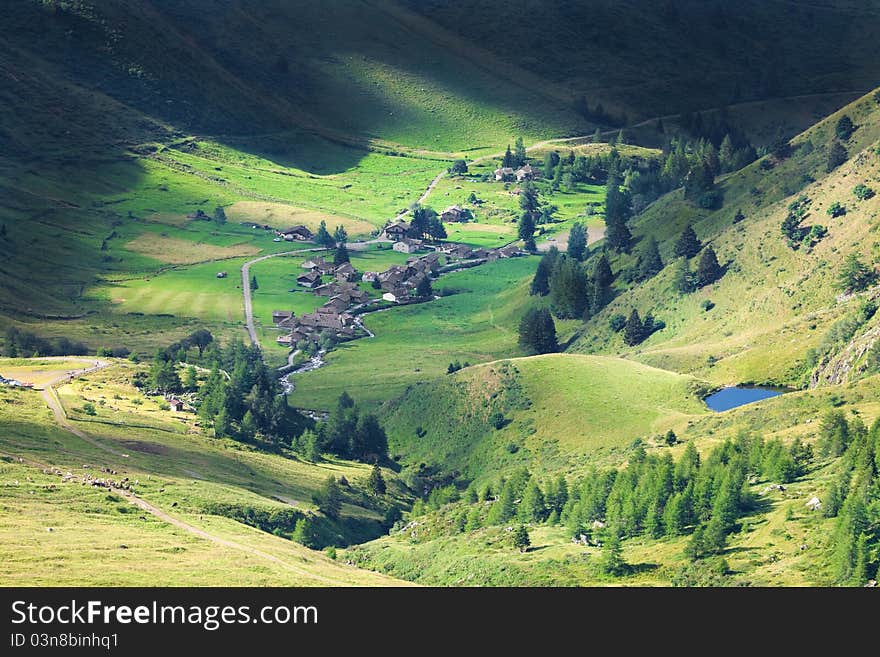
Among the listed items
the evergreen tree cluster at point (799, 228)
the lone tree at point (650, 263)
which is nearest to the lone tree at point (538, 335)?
the lone tree at point (650, 263)

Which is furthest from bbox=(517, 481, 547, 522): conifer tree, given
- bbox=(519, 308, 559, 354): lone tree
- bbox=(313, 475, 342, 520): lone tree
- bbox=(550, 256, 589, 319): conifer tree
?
bbox=(550, 256, 589, 319): conifer tree

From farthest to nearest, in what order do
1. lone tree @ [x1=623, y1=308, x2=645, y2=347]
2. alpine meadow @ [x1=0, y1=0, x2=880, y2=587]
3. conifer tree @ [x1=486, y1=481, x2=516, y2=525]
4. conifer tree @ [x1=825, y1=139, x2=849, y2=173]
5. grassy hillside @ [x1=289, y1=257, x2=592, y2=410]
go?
conifer tree @ [x1=825, y1=139, x2=849, y2=173], lone tree @ [x1=623, y1=308, x2=645, y2=347], grassy hillside @ [x1=289, y1=257, x2=592, y2=410], conifer tree @ [x1=486, y1=481, x2=516, y2=525], alpine meadow @ [x1=0, y1=0, x2=880, y2=587]

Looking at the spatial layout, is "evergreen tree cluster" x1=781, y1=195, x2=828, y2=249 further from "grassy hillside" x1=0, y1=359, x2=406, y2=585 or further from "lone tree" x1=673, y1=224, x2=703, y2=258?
"grassy hillside" x1=0, y1=359, x2=406, y2=585

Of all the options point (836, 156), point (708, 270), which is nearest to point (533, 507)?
point (708, 270)

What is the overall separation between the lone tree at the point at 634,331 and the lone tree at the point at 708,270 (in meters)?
11.1

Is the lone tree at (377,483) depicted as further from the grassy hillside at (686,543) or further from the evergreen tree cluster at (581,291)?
the evergreen tree cluster at (581,291)

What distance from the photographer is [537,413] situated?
459 feet

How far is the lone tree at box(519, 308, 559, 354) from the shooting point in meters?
180

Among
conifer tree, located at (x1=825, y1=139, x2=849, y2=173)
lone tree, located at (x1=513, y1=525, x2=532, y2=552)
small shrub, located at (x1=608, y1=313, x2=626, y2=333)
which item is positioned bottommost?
lone tree, located at (x1=513, y1=525, x2=532, y2=552)

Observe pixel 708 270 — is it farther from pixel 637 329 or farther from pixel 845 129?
pixel 845 129

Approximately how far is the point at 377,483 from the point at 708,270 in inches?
2946

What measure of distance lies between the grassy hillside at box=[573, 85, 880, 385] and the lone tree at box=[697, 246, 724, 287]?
1395mm

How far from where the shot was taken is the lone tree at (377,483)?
414 feet

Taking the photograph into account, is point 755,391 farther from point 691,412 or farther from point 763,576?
point 763,576
